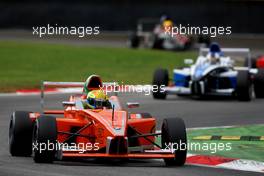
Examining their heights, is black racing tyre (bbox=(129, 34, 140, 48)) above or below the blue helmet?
above

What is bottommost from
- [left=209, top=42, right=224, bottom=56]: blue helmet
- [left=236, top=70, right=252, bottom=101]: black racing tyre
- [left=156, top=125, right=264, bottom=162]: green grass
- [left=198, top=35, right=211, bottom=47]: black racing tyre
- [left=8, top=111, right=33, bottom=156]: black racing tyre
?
[left=156, top=125, right=264, bottom=162]: green grass

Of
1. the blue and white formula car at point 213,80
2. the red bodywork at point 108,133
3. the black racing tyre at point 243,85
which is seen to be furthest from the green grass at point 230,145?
the blue and white formula car at point 213,80

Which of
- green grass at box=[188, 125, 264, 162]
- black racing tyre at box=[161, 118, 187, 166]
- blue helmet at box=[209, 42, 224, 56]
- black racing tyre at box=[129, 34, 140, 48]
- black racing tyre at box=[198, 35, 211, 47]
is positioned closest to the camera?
black racing tyre at box=[161, 118, 187, 166]

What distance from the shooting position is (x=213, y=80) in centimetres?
2230

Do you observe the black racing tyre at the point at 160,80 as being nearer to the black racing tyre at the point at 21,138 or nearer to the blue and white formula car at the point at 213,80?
the blue and white formula car at the point at 213,80

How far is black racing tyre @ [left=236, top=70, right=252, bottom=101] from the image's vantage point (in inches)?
854

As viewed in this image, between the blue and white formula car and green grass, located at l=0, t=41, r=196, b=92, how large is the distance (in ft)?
13.6

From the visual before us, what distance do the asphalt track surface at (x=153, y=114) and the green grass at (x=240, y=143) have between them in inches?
32.9

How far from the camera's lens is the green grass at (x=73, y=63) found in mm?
27559

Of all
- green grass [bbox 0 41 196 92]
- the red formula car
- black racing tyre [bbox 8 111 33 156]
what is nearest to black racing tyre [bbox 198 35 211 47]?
green grass [bbox 0 41 196 92]

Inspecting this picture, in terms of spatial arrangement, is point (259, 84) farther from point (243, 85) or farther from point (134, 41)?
point (134, 41)

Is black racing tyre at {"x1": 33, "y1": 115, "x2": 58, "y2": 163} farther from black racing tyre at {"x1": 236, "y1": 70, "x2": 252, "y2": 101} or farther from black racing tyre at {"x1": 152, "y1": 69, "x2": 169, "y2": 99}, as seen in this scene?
black racing tyre at {"x1": 236, "y1": 70, "x2": 252, "y2": 101}

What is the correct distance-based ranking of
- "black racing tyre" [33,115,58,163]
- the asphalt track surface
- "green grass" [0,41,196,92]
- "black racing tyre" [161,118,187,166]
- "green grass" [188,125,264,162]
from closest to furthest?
1. the asphalt track surface
2. "black racing tyre" [33,115,58,163]
3. "black racing tyre" [161,118,187,166]
4. "green grass" [188,125,264,162]
5. "green grass" [0,41,196,92]

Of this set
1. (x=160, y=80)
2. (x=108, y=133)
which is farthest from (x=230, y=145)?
(x=160, y=80)
